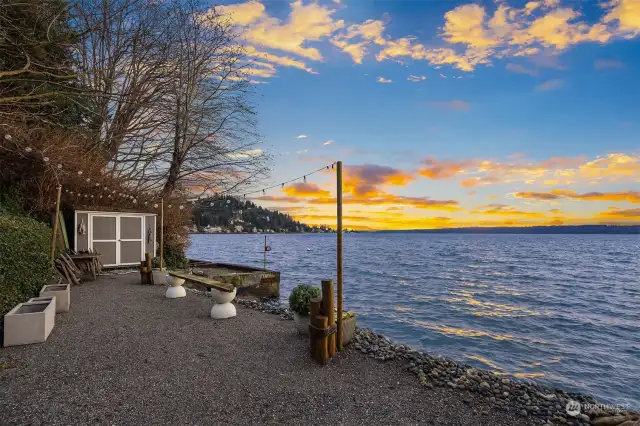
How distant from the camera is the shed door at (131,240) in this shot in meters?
13.9

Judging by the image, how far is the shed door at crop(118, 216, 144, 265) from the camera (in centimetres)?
1393

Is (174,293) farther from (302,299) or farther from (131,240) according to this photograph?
(131,240)

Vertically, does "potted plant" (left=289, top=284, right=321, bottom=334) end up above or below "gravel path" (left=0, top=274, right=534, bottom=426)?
above

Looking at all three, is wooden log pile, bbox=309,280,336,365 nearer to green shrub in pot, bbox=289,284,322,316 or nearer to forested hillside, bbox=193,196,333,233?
green shrub in pot, bbox=289,284,322,316

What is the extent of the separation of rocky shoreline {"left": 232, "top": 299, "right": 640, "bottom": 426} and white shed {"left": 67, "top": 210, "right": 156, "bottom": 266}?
11687mm

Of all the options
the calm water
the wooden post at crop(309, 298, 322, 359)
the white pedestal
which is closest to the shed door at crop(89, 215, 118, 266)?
the white pedestal

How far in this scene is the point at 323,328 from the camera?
505cm

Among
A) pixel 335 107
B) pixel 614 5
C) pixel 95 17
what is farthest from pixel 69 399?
pixel 95 17

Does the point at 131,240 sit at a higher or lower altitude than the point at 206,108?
lower

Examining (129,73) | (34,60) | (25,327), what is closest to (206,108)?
(129,73)

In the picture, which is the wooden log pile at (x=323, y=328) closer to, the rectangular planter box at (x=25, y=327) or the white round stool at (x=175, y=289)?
the rectangular planter box at (x=25, y=327)

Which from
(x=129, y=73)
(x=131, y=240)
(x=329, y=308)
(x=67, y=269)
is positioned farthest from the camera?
(x=129, y=73)

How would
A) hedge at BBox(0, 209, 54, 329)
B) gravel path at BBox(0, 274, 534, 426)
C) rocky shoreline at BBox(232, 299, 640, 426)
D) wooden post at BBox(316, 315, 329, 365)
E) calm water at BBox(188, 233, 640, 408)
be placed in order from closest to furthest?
1. gravel path at BBox(0, 274, 534, 426)
2. rocky shoreline at BBox(232, 299, 640, 426)
3. wooden post at BBox(316, 315, 329, 365)
4. hedge at BBox(0, 209, 54, 329)
5. calm water at BBox(188, 233, 640, 408)

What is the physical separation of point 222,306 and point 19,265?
3.81 m
